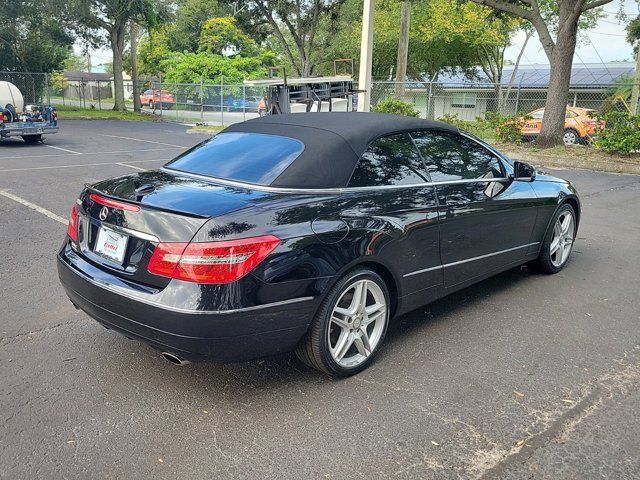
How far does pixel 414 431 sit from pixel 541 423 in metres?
0.69

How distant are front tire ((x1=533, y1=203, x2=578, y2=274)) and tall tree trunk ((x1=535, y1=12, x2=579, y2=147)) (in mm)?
11567

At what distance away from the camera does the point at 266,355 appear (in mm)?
3045

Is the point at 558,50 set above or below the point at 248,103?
above

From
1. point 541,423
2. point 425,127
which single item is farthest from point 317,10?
point 541,423

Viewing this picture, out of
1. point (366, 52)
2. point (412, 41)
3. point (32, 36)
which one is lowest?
point (366, 52)

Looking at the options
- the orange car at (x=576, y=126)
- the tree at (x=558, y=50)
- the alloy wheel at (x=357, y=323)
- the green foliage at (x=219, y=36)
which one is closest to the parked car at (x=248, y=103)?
the green foliage at (x=219, y=36)

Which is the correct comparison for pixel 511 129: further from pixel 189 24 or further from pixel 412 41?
pixel 189 24

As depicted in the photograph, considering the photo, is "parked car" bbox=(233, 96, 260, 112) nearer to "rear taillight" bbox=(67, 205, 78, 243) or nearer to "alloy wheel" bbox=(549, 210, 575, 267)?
"alloy wheel" bbox=(549, 210, 575, 267)

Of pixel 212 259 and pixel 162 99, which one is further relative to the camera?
pixel 162 99

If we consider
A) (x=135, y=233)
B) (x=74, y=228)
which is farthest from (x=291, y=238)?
(x=74, y=228)

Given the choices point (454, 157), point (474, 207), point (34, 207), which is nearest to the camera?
point (474, 207)

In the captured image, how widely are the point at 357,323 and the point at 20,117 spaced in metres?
15.1

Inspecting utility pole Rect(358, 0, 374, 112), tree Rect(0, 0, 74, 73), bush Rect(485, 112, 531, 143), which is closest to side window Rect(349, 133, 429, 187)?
utility pole Rect(358, 0, 374, 112)

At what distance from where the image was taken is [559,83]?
1595 centimetres
